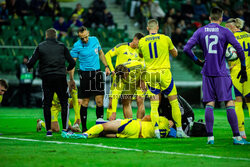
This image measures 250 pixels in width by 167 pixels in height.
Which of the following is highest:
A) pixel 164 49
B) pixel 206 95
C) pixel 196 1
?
pixel 196 1

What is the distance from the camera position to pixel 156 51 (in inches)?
381

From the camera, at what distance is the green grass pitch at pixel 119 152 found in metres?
6.25

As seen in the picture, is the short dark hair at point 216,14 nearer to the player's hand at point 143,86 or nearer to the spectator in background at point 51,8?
the player's hand at point 143,86

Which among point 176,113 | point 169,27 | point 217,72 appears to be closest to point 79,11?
point 169,27

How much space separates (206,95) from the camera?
26.9 ft

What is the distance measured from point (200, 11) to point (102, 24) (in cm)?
585

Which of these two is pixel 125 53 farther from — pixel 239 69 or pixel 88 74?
pixel 239 69

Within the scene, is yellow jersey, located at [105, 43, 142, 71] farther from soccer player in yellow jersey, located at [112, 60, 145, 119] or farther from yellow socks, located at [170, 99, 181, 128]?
yellow socks, located at [170, 99, 181, 128]

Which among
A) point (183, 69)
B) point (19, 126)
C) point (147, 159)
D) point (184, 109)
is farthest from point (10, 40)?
point (147, 159)

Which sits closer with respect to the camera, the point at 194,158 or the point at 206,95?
the point at 194,158

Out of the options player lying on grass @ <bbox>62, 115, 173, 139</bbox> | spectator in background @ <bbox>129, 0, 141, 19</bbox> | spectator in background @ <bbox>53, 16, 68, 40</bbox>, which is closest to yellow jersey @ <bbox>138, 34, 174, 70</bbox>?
player lying on grass @ <bbox>62, 115, 173, 139</bbox>

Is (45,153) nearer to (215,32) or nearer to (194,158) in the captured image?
(194,158)

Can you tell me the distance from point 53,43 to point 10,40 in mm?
11637

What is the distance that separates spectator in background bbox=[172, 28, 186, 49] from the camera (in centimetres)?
2105
